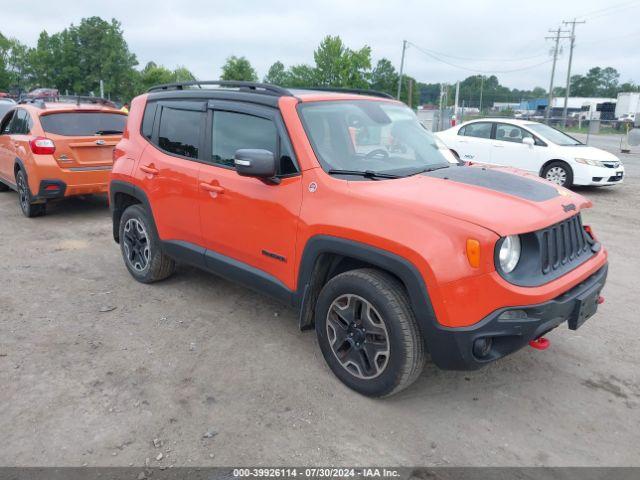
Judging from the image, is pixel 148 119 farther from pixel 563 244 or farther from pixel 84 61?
pixel 84 61

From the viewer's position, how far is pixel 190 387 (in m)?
3.43

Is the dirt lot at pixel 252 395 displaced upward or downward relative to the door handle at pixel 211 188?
downward

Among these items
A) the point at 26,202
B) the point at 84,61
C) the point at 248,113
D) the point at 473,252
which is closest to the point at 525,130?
the point at 248,113

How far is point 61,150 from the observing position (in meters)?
7.41

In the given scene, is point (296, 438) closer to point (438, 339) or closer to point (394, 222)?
point (438, 339)

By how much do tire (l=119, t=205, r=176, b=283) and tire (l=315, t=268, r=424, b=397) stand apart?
2.20 m

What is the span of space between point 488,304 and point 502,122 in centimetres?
976

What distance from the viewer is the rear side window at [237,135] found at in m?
3.73

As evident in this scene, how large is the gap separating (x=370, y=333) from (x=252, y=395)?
2.85ft

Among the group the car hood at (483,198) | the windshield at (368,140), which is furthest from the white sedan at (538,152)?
the car hood at (483,198)

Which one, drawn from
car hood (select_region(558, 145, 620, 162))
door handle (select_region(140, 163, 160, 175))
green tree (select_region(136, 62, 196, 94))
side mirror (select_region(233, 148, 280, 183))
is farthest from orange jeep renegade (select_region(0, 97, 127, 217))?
green tree (select_region(136, 62, 196, 94))

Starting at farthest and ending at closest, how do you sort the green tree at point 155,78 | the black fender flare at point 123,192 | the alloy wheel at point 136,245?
the green tree at point 155,78
the alloy wheel at point 136,245
the black fender flare at point 123,192

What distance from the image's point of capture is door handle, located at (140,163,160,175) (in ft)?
15.3

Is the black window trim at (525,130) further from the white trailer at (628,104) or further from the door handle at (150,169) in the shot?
the white trailer at (628,104)
